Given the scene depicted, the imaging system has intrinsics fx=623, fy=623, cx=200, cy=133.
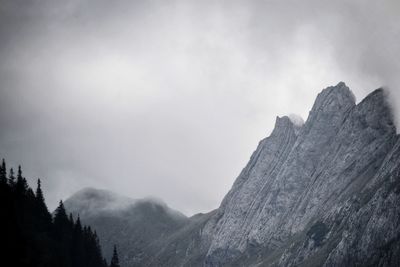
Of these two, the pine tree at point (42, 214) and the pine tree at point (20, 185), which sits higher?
the pine tree at point (20, 185)

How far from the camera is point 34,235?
405 feet

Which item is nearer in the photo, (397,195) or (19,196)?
(19,196)

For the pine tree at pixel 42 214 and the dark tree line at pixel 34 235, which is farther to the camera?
the pine tree at pixel 42 214

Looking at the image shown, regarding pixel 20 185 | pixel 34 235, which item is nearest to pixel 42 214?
pixel 20 185

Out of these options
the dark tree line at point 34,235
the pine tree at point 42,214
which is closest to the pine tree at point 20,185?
the dark tree line at point 34,235

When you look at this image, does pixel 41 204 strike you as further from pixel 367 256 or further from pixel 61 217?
pixel 367 256

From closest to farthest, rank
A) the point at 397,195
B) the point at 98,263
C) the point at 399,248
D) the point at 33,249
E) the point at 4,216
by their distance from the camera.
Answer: the point at 4,216
the point at 33,249
the point at 98,263
the point at 399,248
the point at 397,195

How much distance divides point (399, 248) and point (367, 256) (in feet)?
Answer: 66.8

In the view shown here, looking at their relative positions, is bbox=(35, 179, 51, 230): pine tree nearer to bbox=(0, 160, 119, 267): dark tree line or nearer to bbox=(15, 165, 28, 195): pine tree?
bbox=(0, 160, 119, 267): dark tree line

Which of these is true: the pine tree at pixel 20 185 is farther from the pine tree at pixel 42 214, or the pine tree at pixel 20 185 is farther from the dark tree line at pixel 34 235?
the pine tree at pixel 42 214

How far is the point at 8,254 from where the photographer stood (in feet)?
307

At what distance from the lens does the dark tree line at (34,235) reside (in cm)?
9688

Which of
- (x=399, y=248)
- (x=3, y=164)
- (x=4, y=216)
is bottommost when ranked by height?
(x=399, y=248)

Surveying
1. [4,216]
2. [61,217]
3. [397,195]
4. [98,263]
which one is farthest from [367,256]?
[4,216]
